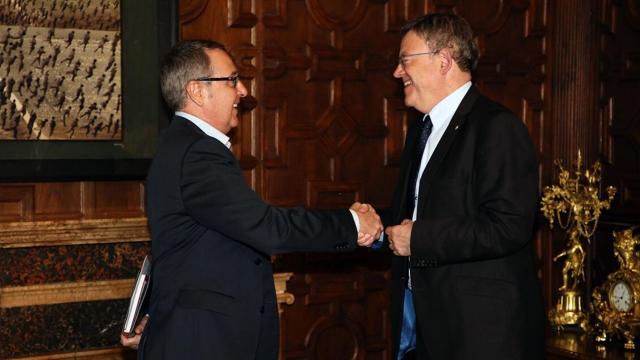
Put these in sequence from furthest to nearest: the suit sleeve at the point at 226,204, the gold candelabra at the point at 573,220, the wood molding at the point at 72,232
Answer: the gold candelabra at the point at 573,220 → the wood molding at the point at 72,232 → the suit sleeve at the point at 226,204

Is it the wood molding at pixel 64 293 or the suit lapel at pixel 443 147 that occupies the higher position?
the suit lapel at pixel 443 147

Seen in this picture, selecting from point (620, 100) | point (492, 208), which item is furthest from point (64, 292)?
point (620, 100)

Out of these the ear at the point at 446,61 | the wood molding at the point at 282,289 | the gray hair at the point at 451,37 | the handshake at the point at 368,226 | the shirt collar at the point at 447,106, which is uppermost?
the gray hair at the point at 451,37

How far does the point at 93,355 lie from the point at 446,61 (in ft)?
6.12

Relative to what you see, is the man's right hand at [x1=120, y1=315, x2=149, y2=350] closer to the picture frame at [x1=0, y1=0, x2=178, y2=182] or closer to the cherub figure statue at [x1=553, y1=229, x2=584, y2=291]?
the picture frame at [x1=0, y1=0, x2=178, y2=182]

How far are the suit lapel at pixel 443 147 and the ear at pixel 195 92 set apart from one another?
77 centimetres

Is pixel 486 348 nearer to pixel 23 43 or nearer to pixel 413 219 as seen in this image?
pixel 413 219

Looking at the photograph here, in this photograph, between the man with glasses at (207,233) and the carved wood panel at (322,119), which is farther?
the carved wood panel at (322,119)

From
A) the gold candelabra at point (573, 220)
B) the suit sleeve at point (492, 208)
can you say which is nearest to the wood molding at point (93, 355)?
the suit sleeve at point (492, 208)

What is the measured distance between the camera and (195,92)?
2.99m

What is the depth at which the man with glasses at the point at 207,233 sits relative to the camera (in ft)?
9.26

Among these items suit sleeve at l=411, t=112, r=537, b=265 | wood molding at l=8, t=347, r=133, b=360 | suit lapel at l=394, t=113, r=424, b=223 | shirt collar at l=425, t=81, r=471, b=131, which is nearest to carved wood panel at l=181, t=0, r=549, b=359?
wood molding at l=8, t=347, r=133, b=360

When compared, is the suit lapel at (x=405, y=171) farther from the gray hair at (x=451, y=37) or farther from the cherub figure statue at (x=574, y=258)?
the cherub figure statue at (x=574, y=258)

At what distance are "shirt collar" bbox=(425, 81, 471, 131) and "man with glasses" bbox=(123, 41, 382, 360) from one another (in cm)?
57
